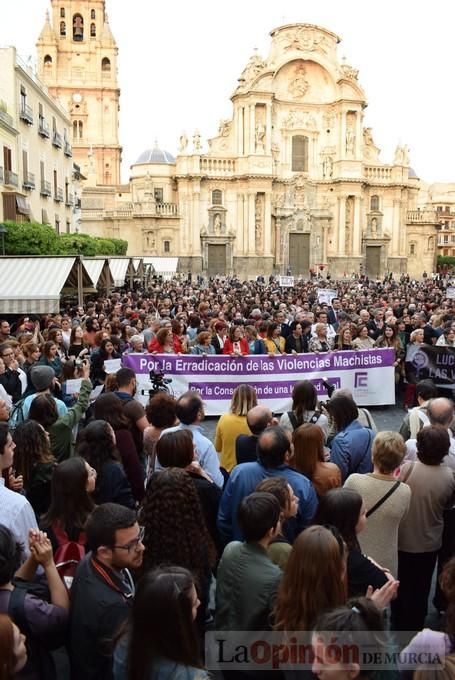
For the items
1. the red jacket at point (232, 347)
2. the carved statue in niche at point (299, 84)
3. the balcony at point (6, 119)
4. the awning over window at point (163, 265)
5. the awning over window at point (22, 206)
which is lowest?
the red jacket at point (232, 347)

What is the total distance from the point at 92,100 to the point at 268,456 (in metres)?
69.2

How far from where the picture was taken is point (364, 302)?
22.8 m

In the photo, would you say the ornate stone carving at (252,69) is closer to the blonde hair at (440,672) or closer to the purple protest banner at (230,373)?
the purple protest banner at (230,373)

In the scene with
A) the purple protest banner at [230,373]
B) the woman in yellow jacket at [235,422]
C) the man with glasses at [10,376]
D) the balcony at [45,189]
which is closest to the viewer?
the woman in yellow jacket at [235,422]

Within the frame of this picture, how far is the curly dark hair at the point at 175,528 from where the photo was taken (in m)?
3.63

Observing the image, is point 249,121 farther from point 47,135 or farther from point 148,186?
point 47,135

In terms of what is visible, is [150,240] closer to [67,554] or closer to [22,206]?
[22,206]

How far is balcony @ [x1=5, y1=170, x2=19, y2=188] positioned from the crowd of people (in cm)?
2192

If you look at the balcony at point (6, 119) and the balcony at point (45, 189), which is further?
the balcony at point (45, 189)

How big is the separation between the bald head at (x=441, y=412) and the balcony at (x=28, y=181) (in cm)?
2719

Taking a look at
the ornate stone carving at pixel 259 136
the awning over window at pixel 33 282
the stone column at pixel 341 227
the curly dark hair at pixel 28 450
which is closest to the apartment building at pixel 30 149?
the awning over window at pixel 33 282

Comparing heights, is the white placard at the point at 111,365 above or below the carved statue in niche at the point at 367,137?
below

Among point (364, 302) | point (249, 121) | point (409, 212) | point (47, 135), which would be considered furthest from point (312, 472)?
point (409, 212)

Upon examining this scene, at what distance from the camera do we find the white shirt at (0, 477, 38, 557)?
380 centimetres
